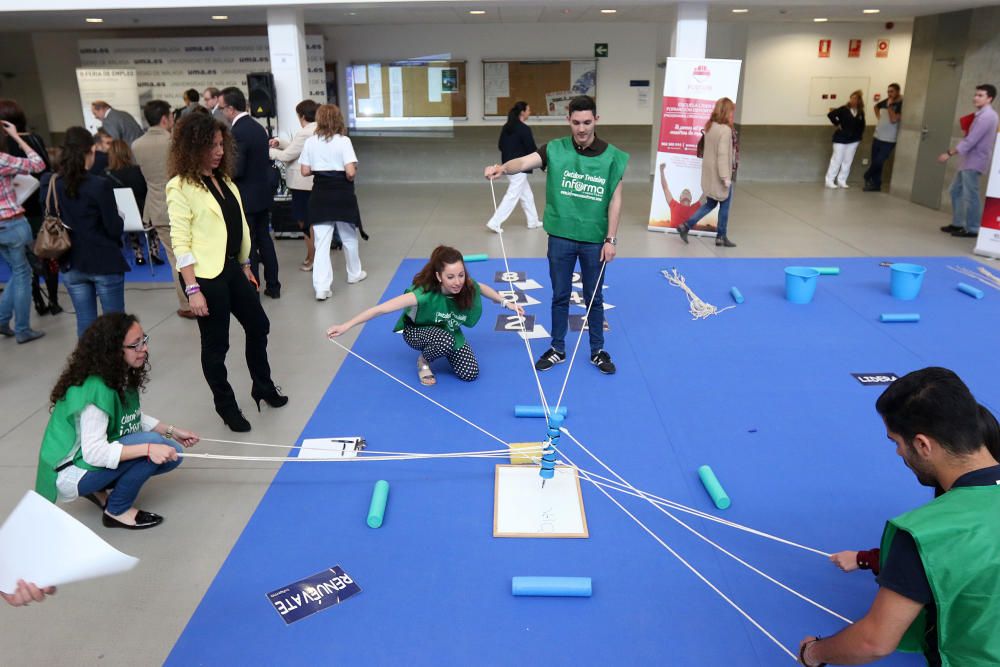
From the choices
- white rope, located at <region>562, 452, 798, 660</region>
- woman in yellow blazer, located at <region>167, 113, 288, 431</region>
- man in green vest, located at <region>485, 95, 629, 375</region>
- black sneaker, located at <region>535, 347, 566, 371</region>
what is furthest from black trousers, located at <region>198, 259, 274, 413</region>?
white rope, located at <region>562, 452, 798, 660</region>

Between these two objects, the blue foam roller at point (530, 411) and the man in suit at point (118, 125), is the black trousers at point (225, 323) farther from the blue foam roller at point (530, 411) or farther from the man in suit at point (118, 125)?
the man in suit at point (118, 125)

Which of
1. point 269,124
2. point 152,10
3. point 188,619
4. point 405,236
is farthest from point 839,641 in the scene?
point 152,10

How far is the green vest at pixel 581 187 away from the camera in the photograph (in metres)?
4.29

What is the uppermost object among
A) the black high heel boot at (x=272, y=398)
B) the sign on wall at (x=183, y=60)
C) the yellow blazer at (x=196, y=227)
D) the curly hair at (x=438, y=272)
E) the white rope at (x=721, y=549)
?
the sign on wall at (x=183, y=60)

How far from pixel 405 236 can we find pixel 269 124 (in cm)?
221

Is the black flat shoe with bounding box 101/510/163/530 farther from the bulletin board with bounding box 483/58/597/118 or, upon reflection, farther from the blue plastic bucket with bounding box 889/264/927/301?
the bulletin board with bounding box 483/58/597/118

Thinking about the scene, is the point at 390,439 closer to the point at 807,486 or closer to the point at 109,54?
the point at 807,486

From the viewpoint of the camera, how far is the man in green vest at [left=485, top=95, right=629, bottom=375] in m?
4.28

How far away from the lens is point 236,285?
3.73 metres

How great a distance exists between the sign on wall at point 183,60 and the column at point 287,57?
A: 8.63ft

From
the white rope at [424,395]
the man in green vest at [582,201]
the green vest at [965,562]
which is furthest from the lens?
the man in green vest at [582,201]

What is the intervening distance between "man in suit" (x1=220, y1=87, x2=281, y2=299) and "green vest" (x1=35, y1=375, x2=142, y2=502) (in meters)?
3.04

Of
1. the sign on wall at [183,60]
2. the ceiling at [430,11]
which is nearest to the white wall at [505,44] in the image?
the ceiling at [430,11]

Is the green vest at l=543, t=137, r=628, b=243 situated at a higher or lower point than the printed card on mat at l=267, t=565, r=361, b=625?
higher
